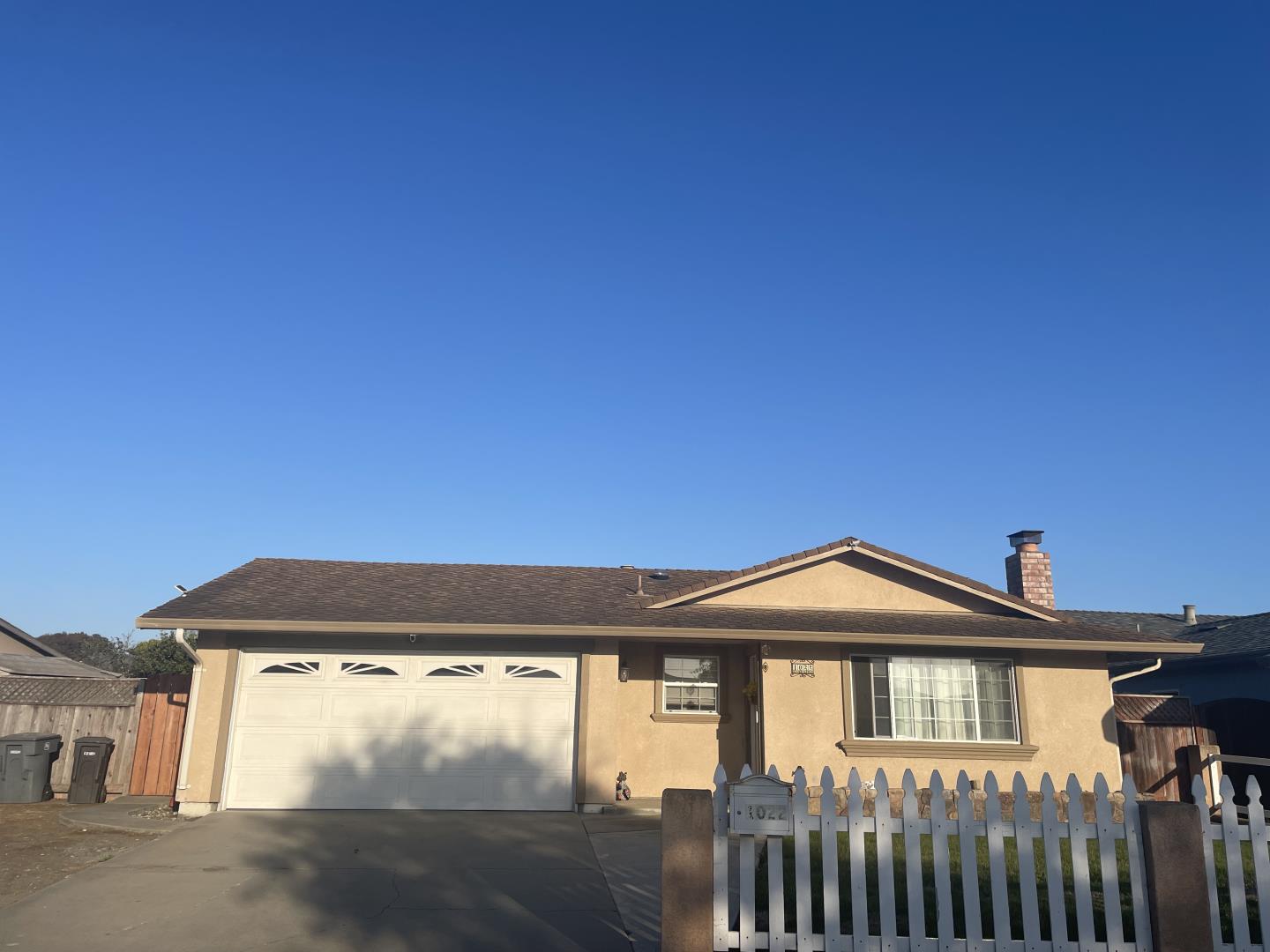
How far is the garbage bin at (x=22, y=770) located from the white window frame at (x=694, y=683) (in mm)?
9352

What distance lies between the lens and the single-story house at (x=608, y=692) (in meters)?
12.6

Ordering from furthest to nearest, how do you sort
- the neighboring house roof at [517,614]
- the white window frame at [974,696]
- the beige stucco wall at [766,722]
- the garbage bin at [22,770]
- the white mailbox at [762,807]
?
the garbage bin at [22,770] → the white window frame at [974,696] → the beige stucco wall at [766,722] → the neighboring house roof at [517,614] → the white mailbox at [762,807]

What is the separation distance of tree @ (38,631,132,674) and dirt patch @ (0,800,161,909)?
1671 inches

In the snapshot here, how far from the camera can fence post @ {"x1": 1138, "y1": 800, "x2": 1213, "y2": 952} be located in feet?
18.1

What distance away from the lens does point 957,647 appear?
13414mm

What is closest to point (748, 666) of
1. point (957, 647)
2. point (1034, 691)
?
point (957, 647)

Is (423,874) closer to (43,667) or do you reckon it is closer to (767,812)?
(767,812)

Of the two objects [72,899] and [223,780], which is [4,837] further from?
[72,899]

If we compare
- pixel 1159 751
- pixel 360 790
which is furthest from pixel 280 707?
pixel 1159 751

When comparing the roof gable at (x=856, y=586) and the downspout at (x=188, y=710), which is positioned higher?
the roof gable at (x=856, y=586)

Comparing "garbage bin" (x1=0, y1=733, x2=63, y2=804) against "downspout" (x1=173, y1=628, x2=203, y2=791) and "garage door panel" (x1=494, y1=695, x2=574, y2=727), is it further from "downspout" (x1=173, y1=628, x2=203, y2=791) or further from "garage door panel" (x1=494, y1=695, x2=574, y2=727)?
"garage door panel" (x1=494, y1=695, x2=574, y2=727)

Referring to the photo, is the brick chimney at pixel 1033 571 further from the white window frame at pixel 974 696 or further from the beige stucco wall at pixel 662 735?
the beige stucco wall at pixel 662 735

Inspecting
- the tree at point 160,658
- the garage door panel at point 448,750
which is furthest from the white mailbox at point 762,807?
the tree at point 160,658

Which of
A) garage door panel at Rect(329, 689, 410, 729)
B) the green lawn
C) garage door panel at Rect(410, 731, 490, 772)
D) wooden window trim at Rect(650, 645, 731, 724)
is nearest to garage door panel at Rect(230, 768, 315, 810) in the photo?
garage door panel at Rect(329, 689, 410, 729)
